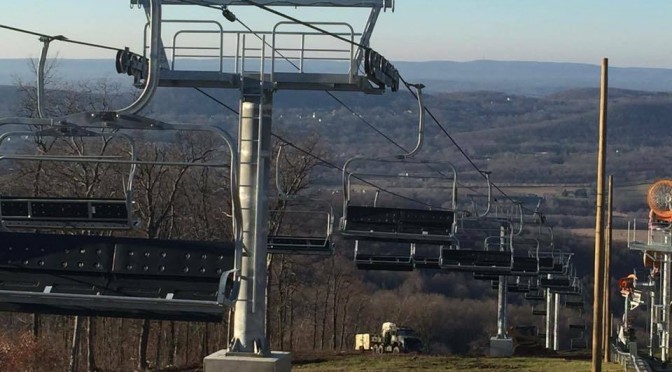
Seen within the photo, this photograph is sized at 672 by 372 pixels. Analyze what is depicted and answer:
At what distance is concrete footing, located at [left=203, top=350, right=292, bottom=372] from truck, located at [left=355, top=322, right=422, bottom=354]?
3487 centimetres

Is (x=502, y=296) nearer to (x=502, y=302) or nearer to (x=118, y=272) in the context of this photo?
(x=502, y=302)

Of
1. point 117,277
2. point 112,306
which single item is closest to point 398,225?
point 117,277

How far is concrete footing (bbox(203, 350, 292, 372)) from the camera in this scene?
2067 cm

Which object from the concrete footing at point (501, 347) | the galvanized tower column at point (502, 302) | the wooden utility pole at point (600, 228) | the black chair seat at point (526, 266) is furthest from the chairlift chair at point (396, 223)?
the concrete footing at point (501, 347)

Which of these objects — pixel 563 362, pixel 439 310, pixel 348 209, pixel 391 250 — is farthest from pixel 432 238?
pixel 391 250

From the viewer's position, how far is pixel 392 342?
57.3m

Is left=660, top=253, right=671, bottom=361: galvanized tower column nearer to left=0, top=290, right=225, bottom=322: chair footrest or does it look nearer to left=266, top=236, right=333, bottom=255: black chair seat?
left=266, top=236, right=333, bottom=255: black chair seat

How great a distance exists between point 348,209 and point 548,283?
25624 millimetres

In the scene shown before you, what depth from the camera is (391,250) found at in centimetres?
11775

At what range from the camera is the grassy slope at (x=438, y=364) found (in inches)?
1484

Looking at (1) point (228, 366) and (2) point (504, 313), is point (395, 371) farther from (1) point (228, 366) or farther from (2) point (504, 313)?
(1) point (228, 366)

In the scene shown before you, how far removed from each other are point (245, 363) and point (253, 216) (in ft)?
7.31

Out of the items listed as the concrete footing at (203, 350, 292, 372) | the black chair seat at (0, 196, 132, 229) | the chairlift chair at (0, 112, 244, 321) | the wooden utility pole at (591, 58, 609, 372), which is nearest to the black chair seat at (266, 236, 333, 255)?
the wooden utility pole at (591, 58, 609, 372)

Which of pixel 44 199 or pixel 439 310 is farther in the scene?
pixel 439 310
